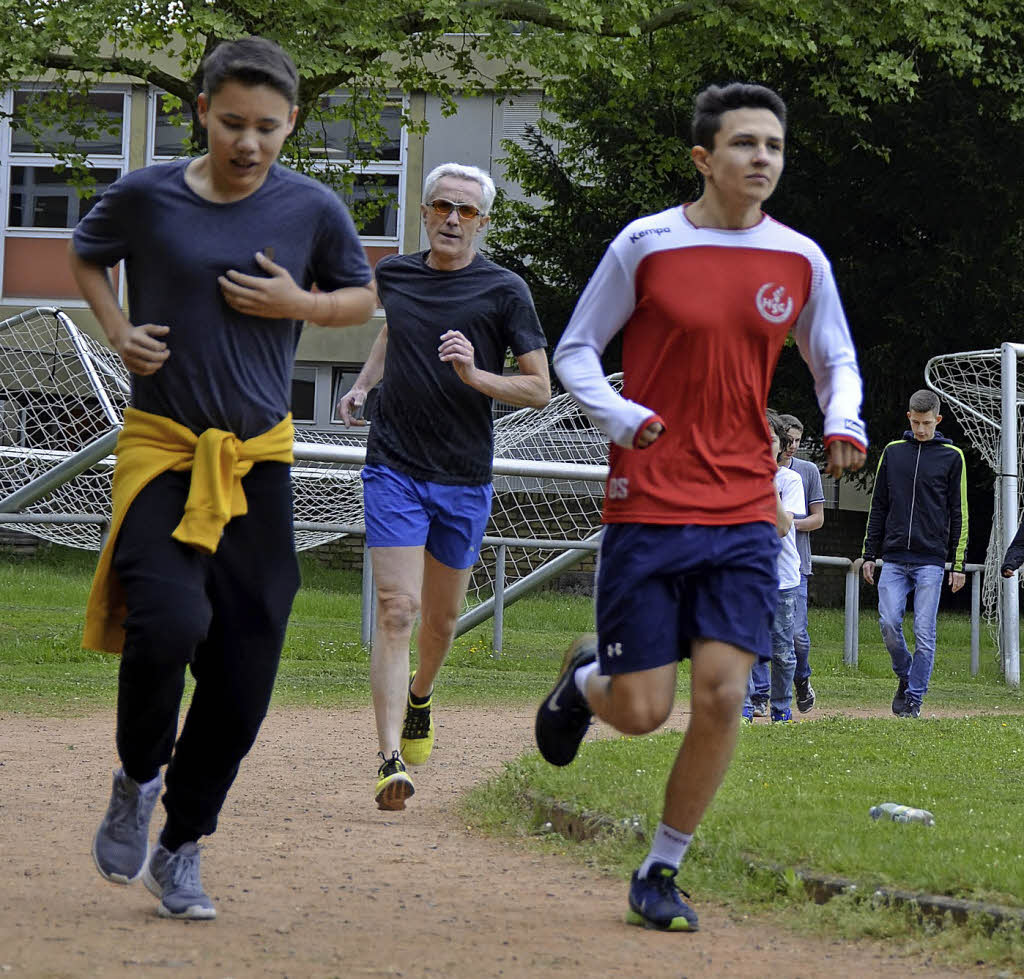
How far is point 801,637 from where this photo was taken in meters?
11.9

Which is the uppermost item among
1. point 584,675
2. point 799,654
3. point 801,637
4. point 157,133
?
point 157,133

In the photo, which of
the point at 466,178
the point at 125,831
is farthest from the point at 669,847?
the point at 466,178

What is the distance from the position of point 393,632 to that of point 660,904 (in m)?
2.11

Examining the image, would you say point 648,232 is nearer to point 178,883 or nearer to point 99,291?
point 99,291

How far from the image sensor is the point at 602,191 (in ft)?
89.3

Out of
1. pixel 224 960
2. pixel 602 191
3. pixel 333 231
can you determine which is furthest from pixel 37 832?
pixel 602 191

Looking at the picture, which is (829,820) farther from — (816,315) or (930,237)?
(930,237)

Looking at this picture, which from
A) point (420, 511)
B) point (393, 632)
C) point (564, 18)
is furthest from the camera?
point (564, 18)

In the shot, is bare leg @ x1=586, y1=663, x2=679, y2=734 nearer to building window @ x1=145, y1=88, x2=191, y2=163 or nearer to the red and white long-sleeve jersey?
the red and white long-sleeve jersey

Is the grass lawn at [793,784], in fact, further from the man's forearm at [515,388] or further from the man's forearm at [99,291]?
the man's forearm at [99,291]

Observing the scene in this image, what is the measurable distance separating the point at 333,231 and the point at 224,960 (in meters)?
1.82

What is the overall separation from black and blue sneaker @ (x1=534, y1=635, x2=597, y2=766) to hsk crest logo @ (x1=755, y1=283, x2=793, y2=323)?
47.3 inches

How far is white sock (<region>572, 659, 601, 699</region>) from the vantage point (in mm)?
5110

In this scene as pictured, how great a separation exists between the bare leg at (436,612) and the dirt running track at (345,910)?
1.79 ft
